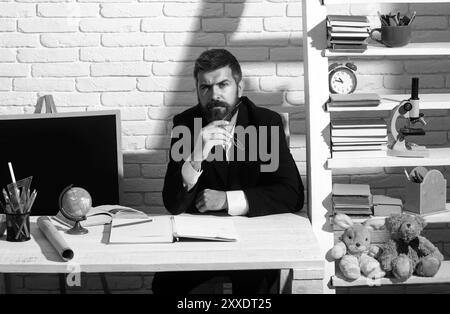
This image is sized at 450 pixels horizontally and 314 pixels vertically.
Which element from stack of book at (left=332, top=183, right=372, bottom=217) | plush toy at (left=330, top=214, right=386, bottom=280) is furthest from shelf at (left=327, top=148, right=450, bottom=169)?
plush toy at (left=330, top=214, right=386, bottom=280)

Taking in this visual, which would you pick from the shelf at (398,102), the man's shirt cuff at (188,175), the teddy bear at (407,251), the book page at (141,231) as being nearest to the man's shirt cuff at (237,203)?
the man's shirt cuff at (188,175)

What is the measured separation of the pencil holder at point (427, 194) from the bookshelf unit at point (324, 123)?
0.19 feet

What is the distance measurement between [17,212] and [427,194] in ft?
5.71

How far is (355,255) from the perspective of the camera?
11.0ft

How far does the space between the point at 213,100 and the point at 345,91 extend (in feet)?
1.94

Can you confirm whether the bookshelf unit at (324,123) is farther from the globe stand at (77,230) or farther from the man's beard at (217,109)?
the globe stand at (77,230)

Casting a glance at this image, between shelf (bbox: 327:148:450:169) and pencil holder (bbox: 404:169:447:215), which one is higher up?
shelf (bbox: 327:148:450:169)

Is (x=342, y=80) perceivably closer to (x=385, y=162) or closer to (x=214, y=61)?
(x=385, y=162)

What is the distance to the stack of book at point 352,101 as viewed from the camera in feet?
10.9

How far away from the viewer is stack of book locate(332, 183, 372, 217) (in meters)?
3.47

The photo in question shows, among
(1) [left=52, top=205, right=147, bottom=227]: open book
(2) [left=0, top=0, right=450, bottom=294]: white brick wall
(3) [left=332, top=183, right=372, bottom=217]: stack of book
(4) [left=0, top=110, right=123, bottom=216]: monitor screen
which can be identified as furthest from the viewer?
(2) [left=0, top=0, right=450, bottom=294]: white brick wall

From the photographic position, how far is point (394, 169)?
4.06m

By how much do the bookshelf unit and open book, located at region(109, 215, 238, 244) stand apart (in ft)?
1.59

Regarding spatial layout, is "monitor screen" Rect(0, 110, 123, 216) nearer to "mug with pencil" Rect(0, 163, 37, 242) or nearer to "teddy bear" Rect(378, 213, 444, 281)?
"mug with pencil" Rect(0, 163, 37, 242)
